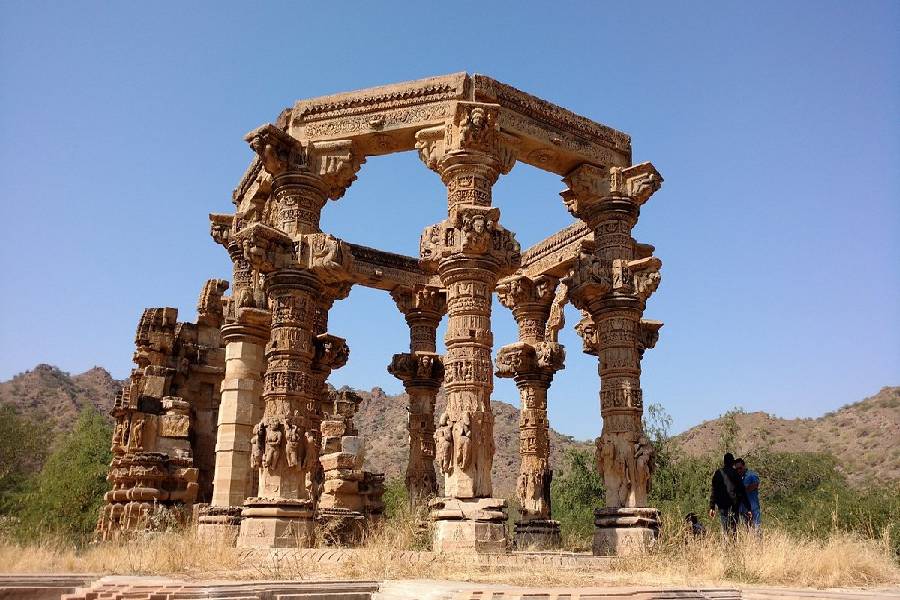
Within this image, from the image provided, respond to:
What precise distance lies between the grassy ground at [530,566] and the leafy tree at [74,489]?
11.3 m

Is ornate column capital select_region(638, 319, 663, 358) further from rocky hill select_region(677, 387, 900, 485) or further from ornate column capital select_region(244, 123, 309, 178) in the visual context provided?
rocky hill select_region(677, 387, 900, 485)

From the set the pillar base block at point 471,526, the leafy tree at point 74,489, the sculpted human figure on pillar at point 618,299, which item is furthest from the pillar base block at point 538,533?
the leafy tree at point 74,489

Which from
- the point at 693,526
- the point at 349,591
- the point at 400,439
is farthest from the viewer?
the point at 400,439

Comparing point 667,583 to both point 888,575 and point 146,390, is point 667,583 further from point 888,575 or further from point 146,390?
point 146,390

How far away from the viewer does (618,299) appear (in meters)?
12.5

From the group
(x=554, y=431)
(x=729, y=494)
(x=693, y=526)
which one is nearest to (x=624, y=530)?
(x=693, y=526)

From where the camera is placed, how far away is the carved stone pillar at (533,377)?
50.0 ft

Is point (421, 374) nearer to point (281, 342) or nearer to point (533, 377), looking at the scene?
point (533, 377)

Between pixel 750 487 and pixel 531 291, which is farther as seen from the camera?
pixel 531 291

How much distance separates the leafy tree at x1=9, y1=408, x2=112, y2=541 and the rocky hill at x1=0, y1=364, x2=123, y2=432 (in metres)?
24.6

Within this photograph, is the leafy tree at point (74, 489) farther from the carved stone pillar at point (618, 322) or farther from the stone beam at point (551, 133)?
the stone beam at point (551, 133)

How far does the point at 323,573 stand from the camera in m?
8.11

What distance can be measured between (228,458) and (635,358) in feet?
24.0

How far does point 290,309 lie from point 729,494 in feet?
23.9
